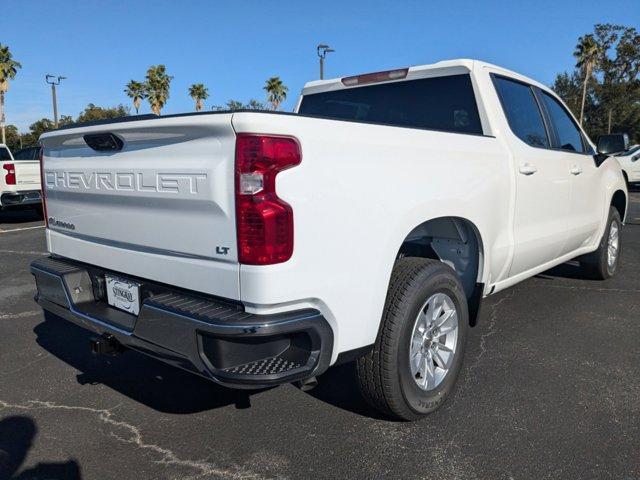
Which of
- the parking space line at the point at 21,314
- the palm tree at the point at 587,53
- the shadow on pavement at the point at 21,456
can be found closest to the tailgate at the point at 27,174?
the parking space line at the point at 21,314

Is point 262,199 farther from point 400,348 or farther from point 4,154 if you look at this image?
point 4,154

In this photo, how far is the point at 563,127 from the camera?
15.4 feet

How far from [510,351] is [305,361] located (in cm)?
225

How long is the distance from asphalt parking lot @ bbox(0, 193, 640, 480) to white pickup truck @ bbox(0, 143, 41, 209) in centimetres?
855

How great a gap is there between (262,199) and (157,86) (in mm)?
48397

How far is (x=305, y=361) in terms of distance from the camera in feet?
7.42

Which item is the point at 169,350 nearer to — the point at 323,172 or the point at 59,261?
the point at 323,172

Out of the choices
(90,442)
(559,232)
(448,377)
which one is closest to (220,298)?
(90,442)

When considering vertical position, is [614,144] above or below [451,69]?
below

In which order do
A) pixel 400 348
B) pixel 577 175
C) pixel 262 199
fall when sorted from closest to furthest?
pixel 262 199
pixel 400 348
pixel 577 175

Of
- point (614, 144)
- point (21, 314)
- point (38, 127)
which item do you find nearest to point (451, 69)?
point (614, 144)

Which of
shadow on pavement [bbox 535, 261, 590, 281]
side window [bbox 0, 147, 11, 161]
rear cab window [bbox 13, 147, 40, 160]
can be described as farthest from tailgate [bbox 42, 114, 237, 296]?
rear cab window [bbox 13, 147, 40, 160]

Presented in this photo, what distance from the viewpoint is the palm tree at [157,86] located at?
46.4 metres

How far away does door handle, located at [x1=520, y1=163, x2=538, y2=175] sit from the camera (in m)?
3.68
